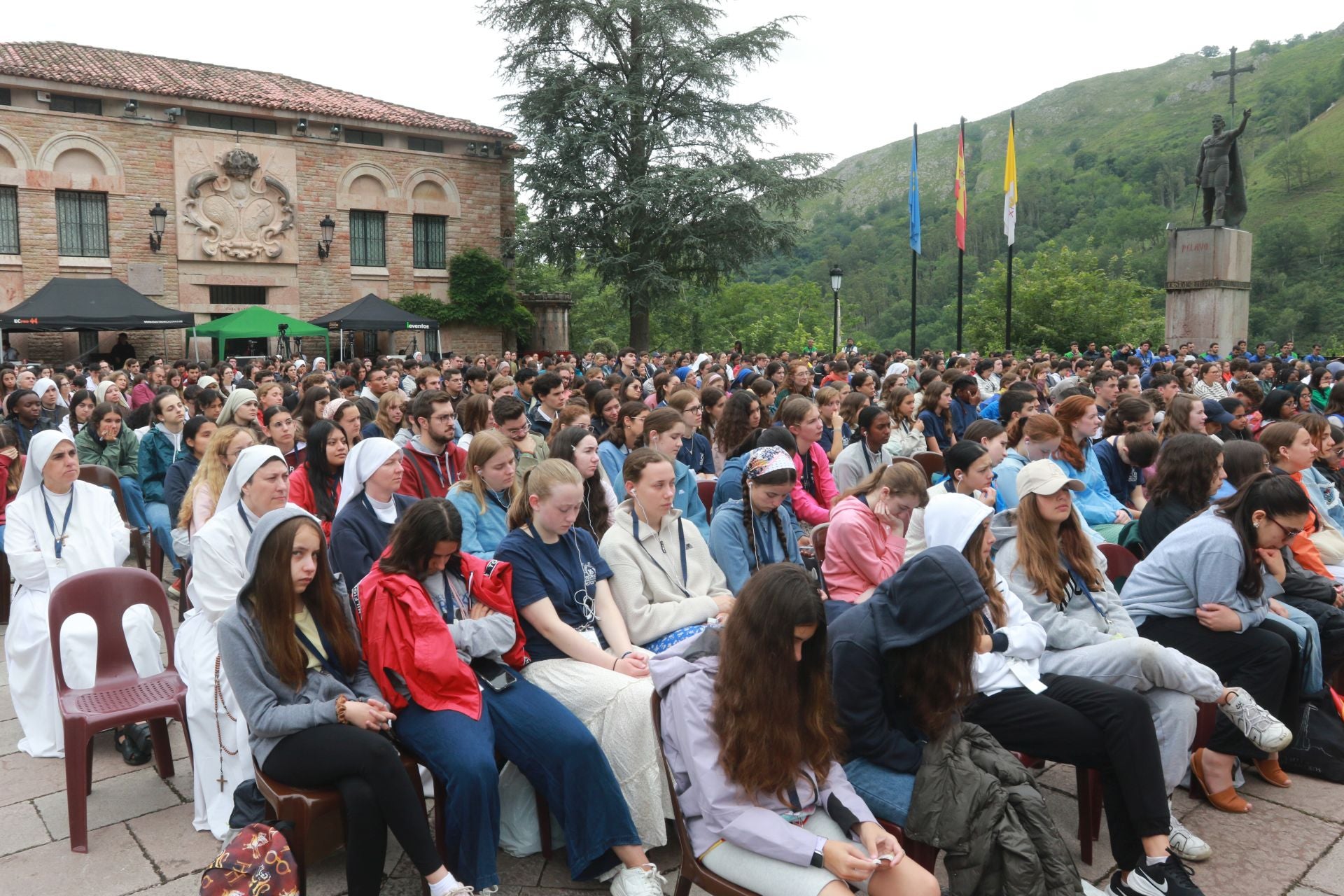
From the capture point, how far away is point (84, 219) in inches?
949

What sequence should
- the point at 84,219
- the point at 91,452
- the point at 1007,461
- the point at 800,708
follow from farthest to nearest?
the point at 84,219, the point at 91,452, the point at 1007,461, the point at 800,708

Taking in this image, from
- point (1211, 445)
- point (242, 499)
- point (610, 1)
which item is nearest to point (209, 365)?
point (610, 1)

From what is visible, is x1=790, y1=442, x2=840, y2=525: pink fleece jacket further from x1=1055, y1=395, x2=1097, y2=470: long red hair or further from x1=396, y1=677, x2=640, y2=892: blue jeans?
x1=396, y1=677, x2=640, y2=892: blue jeans

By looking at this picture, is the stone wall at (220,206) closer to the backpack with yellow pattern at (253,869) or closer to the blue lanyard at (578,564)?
the blue lanyard at (578,564)


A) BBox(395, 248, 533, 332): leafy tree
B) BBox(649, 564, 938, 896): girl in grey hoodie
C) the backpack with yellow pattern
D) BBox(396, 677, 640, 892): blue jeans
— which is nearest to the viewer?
BBox(649, 564, 938, 896): girl in grey hoodie

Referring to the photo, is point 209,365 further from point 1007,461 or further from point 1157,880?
point 1157,880

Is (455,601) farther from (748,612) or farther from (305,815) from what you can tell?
(748,612)

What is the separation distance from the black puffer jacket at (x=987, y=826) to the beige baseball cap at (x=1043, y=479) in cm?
134

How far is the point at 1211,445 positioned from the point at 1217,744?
1574 mm

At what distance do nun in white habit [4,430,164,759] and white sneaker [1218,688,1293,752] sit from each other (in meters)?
4.83

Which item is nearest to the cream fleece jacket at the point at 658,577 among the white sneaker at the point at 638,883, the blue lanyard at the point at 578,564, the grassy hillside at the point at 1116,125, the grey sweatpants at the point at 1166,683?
the blue lanyard at the point at 578,564

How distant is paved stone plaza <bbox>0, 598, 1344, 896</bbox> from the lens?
3.39 metres

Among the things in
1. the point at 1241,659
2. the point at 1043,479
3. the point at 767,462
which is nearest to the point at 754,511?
the point at 767,462

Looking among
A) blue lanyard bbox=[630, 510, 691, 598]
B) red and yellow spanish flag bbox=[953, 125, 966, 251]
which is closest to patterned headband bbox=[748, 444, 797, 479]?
blue lanyard bbox=[630, 510, 691, 598]
